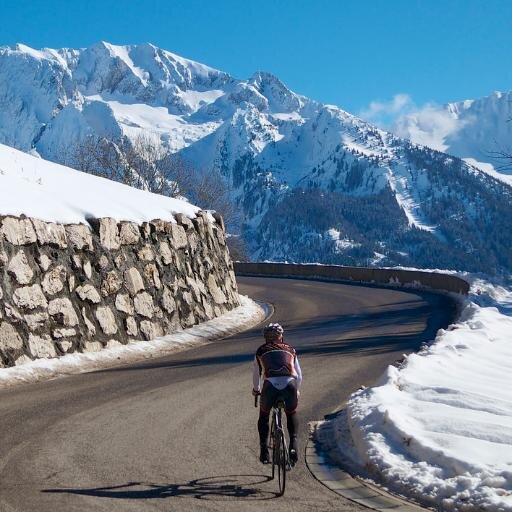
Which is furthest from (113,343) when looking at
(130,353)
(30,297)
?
(30,297)

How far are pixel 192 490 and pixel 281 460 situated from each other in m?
0.92

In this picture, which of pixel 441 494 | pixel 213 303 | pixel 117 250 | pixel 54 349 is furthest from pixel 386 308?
pixel 441 494

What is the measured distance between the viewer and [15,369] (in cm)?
1384

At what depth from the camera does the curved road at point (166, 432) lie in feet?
23.2

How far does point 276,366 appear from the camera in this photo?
796cm

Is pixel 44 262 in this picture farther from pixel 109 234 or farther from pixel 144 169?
pixel 144 169

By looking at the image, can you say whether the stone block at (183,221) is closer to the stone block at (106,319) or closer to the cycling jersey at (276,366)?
the stone block at (106,319)

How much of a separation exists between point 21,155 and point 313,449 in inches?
669

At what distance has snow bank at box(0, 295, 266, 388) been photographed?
13.9 m

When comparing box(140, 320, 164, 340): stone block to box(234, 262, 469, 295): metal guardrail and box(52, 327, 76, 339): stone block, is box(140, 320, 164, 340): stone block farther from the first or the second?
box(234, 262, 469, 295): metal guardrail

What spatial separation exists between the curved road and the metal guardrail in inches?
781

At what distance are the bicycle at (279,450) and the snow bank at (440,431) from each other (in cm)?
107

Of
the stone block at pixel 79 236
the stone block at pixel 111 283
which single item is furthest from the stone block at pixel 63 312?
the stone block at pixel 79 236

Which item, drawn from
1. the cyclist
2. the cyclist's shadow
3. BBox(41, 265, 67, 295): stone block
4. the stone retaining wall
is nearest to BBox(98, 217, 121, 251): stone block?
the stone retaining wall
